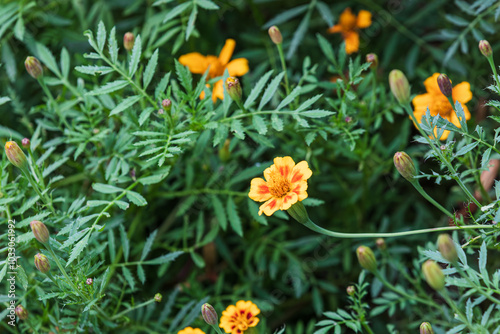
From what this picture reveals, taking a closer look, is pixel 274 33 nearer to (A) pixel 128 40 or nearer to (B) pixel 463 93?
(A) pixel 128 40

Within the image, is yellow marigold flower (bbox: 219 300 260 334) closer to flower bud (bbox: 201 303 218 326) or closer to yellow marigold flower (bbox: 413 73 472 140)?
flower bud (bbox: 201 303 218 326)

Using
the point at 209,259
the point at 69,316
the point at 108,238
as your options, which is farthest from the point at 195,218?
the point at 69,316

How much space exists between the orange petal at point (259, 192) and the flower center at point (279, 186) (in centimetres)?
1

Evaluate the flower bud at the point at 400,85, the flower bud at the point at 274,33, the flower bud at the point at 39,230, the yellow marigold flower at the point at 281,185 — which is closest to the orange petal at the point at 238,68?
the flower bud at the point at 274,33

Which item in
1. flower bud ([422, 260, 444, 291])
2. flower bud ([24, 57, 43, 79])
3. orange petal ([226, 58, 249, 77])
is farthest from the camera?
orange petal ([226, 58, 249, 77])

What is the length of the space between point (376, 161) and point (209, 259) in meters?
0.53

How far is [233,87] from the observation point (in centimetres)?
108

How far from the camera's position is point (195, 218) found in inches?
60.8

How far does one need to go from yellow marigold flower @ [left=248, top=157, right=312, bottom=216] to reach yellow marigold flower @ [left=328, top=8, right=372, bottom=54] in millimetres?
730

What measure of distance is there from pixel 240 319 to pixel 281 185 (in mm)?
267

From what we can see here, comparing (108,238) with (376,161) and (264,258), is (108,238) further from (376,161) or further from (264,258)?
(376,161)

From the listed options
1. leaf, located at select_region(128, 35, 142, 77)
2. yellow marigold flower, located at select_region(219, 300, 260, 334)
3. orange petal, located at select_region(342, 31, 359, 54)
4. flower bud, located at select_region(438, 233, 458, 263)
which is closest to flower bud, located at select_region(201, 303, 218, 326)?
yellow marigold flower, located at select_region(219, 300, 260, 334)

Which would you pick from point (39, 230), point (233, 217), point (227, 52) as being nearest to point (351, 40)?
point (227, 52)

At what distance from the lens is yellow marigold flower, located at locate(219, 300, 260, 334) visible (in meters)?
1.07
